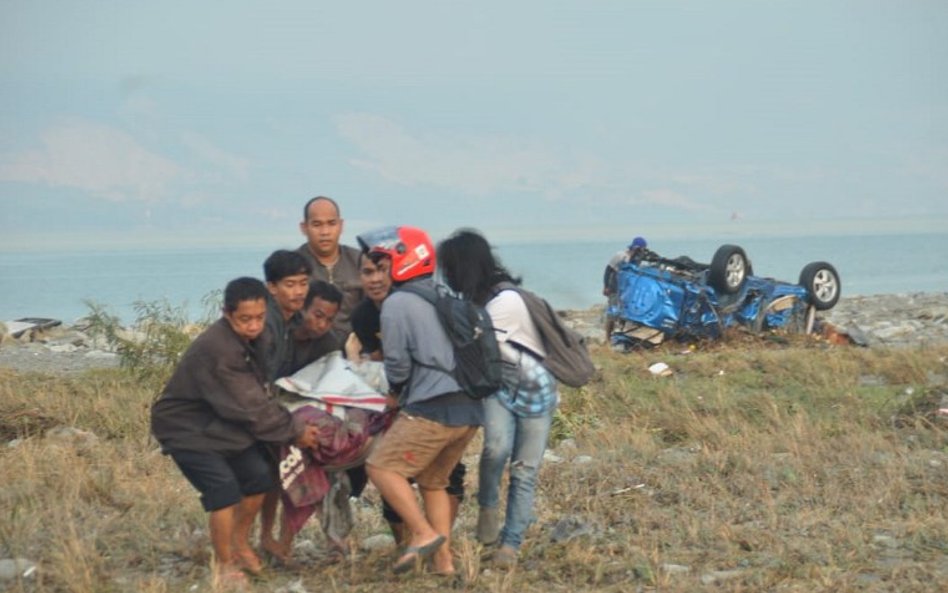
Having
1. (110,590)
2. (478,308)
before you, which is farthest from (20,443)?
(478,308)

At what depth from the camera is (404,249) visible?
6562 mm

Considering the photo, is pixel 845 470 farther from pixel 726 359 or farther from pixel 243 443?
pixel 726 359

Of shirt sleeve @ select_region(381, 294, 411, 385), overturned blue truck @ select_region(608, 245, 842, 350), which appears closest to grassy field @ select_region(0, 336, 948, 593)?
shirt sleeve @ select_region(381, 294, 411, 385)

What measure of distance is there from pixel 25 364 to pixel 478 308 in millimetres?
11961

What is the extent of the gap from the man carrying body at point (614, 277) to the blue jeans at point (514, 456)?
422 inches

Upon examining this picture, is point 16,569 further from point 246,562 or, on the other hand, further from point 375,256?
point 375,256

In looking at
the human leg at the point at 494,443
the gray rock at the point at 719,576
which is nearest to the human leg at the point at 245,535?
the human leg at the point at 494,443

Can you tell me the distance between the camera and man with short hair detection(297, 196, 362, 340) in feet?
23.7

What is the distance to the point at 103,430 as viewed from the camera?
35.2 ft

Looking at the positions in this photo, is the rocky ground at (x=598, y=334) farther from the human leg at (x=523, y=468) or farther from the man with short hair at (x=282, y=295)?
the human leg at (x=523, y=468)

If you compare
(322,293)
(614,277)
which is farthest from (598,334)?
(322,293)

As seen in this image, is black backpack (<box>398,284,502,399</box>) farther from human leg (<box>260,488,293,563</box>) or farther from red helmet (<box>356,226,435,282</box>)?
human leg (<box>260,488,293,563</box>)

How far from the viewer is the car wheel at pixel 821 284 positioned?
62.5ft

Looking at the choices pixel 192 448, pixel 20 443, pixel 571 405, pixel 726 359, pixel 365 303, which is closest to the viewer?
pixel 192 448
